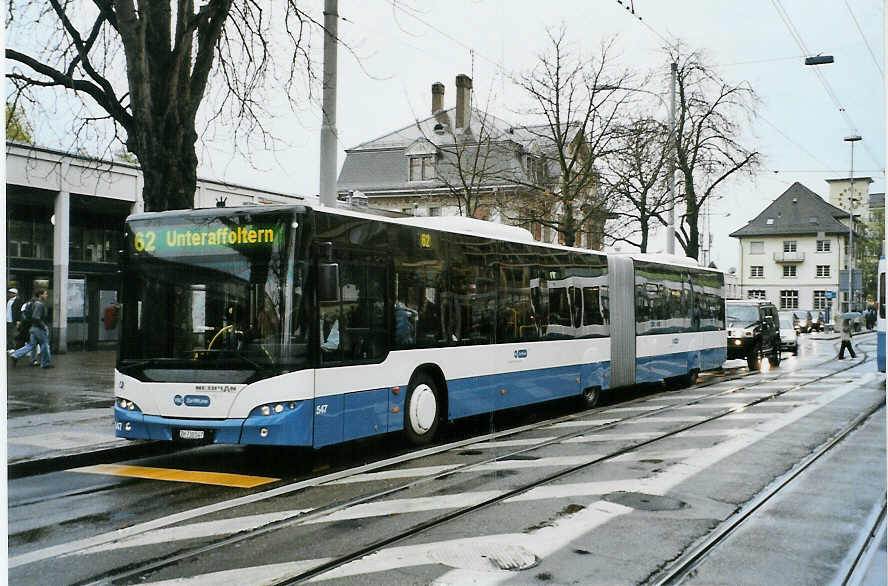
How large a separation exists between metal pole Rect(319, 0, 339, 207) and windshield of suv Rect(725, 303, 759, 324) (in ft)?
61.2

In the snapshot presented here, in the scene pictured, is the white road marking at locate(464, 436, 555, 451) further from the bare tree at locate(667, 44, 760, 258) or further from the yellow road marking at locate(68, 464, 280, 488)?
the bare tree at locate(667, 44, 760, 258)

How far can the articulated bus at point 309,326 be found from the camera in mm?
9164

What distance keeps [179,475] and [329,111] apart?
18.8ft

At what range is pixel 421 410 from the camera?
11242 mm

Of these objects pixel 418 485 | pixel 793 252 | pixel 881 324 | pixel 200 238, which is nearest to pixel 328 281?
pixel 200 238

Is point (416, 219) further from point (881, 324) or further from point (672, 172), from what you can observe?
point (672, 172)

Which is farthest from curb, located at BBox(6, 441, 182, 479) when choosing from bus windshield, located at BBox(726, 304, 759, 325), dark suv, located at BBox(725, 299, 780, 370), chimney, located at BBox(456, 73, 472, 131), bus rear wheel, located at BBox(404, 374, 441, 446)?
chimney, located at BBox(456, 73, 472, 131)

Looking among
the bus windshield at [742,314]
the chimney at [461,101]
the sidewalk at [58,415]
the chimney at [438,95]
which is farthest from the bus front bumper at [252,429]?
the chimney at [438,95]

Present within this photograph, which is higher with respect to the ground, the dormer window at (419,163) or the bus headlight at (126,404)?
the dormer window at (419,163)

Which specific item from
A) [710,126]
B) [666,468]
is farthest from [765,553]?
[710,126]

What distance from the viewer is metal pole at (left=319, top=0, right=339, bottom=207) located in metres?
12.5

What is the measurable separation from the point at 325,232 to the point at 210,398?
6.91 ft

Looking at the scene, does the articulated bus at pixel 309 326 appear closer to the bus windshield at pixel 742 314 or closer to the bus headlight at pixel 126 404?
the bus headlight at pixel 126 404

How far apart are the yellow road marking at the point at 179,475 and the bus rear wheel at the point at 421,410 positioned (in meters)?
2.28
